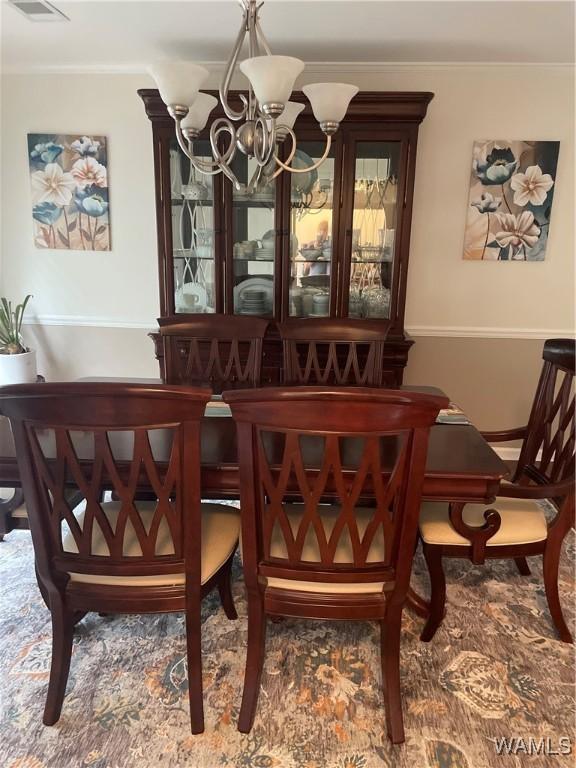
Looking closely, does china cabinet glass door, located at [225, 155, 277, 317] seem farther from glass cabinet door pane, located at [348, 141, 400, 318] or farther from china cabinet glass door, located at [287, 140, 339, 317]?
glass cabinet door pane, located at [348, 141, 400, 318]

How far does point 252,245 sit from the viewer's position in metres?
2.92

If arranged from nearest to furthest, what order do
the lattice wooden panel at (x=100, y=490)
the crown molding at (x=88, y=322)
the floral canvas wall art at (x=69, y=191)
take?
1. the lattice wooden panel at (x=100, y=490)
2. the floral canvas wall art at (x=69, y=191)
3. the crown molding at (x=88, y=322)

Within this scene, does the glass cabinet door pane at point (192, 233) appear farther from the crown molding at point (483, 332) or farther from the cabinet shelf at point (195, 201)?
the crown molding at point (483, 332)

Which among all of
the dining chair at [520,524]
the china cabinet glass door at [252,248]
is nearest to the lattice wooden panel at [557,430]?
the dining chair at [520,524]

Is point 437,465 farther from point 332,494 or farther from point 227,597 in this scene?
point 227,597

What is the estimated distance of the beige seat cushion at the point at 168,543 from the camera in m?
1.35

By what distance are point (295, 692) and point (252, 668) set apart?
241 millimetres

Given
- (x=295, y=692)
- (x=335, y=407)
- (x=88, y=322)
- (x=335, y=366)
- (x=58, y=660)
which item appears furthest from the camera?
(x=88, y=322)

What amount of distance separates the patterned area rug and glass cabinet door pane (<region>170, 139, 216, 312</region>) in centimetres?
176

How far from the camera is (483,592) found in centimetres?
197

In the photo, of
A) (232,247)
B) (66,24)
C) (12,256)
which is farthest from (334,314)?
(12,256)

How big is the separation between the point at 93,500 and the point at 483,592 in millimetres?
1559

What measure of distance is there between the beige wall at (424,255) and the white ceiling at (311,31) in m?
0.14
